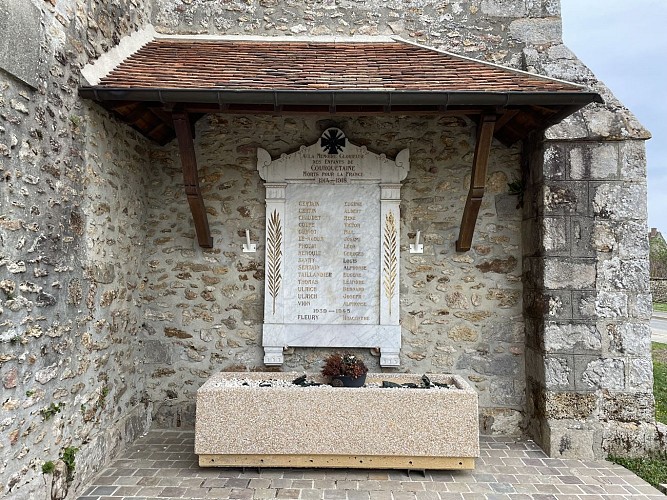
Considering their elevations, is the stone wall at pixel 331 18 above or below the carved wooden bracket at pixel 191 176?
above

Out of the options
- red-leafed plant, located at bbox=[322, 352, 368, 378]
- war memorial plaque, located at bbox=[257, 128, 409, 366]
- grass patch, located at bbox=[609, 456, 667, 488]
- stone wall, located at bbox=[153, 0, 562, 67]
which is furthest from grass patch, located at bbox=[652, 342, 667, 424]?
stone wall, located at bbox=[153, 0, 562, 67]

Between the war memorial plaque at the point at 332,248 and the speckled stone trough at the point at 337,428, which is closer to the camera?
the speckled stone trough at the point at 337,428

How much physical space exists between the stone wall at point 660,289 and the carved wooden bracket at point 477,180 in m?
18.3

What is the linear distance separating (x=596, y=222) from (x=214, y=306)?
11.0 ft

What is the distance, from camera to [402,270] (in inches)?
163

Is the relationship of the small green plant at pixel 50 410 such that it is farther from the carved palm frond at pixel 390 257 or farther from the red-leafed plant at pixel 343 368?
the carved palm frond at pixel 390 257

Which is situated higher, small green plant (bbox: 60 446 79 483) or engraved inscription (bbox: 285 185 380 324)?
engraved inscription (bbox: 285 185 380 324)

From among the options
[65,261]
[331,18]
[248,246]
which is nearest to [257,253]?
[248,246]

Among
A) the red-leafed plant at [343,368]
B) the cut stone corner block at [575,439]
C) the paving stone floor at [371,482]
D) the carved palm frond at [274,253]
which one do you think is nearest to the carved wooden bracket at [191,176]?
the carved palm frond at [274,253]

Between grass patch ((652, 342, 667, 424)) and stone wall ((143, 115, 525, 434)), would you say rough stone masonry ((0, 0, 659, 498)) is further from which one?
grass patch ((652, 342, 667, 424))

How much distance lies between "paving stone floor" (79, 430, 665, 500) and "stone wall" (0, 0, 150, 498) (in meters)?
0.30

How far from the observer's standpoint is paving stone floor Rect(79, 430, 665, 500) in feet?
9.75

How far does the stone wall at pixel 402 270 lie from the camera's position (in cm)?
409

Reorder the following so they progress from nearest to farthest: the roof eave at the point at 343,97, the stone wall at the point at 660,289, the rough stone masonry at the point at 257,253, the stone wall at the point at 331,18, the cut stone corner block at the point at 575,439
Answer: the rough stone masonry at the point at 257,253 < the roof eave at the point at 343,97 < the cut stone corner block at the point at 575,439 < the stone wall at the point at 331,18 < the stone wall at the point at 660,289
